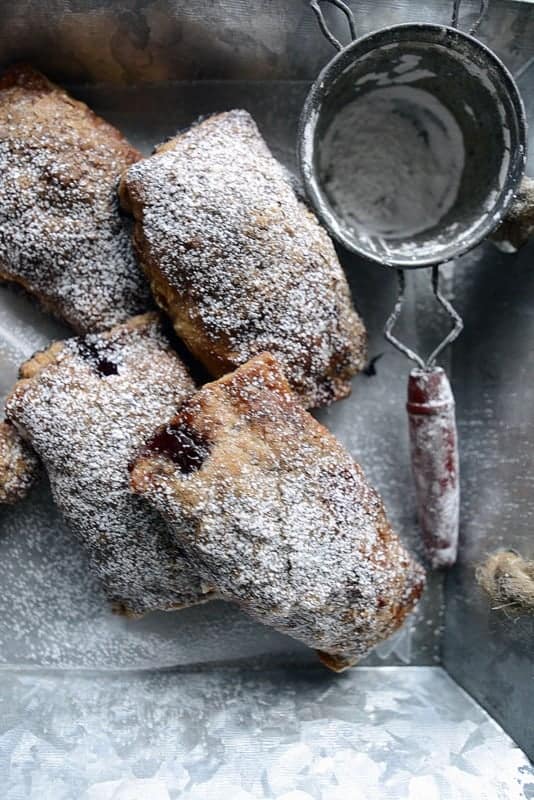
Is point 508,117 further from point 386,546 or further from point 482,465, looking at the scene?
point 386,546

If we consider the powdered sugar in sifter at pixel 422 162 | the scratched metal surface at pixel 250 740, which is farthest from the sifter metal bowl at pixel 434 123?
the scratched metal surface at pixel 250 740

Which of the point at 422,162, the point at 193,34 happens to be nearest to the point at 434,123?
the point at 422,162

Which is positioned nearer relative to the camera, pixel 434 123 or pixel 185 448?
pixel 185 448

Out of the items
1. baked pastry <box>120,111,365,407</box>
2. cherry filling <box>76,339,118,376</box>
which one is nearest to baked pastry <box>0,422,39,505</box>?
cherry filling <box>76,339,118,376</box>

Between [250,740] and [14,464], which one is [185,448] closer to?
[14,464]

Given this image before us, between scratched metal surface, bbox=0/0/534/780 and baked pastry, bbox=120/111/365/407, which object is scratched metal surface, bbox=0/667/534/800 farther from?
baked pastry, bbox=120/111/365/407

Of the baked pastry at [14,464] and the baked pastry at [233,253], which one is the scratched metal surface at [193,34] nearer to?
the baked pastry at [233,253]
